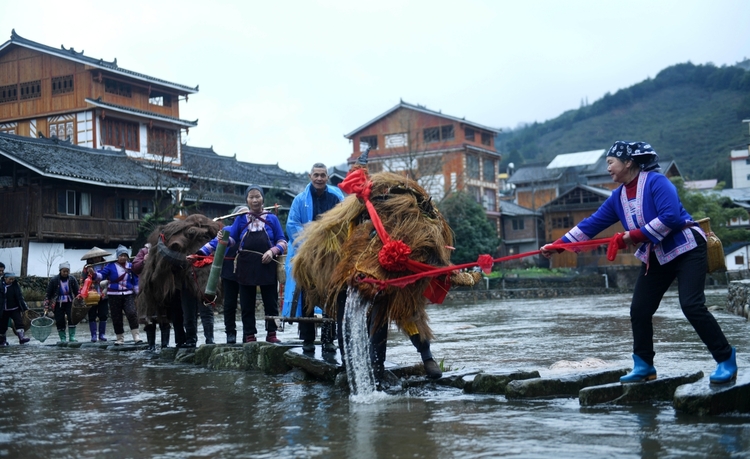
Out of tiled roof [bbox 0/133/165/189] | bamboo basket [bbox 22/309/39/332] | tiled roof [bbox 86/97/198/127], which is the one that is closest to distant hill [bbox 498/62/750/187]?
tiled roof [bbox 86/97/198/127]

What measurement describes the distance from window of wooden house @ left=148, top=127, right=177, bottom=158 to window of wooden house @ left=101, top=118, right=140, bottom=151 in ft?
3.10

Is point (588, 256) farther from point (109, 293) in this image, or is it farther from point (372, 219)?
point (372, 219)

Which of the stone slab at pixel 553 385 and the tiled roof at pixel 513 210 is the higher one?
the tiled roof at pixel 513 210

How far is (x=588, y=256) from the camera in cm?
5722

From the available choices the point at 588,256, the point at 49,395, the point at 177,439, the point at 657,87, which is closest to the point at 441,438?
the point at 177,439

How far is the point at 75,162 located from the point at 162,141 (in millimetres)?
10817

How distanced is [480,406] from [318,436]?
1495 mm

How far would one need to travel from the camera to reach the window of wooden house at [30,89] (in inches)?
1789

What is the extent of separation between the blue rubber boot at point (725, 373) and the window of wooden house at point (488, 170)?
58749 millimetres

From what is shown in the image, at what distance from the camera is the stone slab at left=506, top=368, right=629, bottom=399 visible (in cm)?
616

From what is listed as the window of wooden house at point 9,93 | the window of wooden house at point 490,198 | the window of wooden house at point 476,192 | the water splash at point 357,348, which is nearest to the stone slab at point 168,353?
the water splash at point 357,348

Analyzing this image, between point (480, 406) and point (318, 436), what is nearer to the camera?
point (318, 436)

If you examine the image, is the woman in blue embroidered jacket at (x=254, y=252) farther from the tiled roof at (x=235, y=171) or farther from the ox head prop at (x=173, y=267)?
the tiled roof at (x=235, y=171)

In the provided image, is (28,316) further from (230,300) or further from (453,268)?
(453,268)
